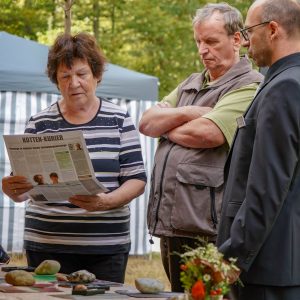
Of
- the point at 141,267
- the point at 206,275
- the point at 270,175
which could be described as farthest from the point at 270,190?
the point at 141,267

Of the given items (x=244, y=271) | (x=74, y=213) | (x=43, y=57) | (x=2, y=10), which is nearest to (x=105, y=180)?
(x=74, y=213)

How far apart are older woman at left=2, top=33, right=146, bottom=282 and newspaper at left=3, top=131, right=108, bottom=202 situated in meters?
0.08

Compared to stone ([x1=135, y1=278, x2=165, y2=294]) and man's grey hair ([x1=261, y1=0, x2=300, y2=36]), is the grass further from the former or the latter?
man's grey hair ([x1=261, y1=0, x2=300, y2=36])

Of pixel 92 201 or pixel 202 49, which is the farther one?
pixel 202 49

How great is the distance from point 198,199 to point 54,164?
70cm

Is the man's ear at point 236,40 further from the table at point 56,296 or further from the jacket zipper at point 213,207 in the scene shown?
the table at point 56,296

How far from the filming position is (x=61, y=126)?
4.84 m

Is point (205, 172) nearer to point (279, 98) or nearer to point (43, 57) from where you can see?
point (279, 98)

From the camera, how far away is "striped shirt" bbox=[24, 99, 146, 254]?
183 inches

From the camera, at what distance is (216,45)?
470 centimetres

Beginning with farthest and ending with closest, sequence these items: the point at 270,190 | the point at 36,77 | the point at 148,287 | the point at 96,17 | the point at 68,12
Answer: the point at 96,17
the point at 36,77
the point at 68,12
the point at 148,287
the point at 270,190

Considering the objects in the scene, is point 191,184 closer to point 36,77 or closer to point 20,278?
point 20,278

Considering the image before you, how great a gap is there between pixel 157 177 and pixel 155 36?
14.3 metres

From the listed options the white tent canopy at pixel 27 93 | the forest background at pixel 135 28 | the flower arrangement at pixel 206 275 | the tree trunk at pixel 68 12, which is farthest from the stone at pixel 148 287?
the forest background at pixel 135 28
